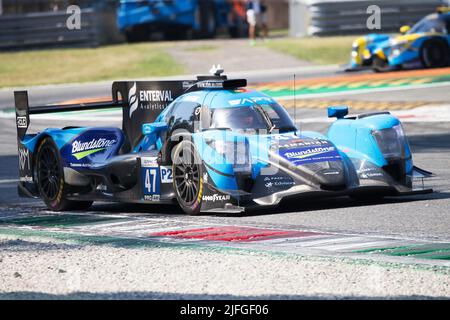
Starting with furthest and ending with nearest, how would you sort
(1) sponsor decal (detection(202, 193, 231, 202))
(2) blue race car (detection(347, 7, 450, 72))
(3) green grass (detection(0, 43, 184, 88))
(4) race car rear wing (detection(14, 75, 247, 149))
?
(3) green grass (detection(0, 43, 184, 88)), (2) blue race car (detection(347, 7, 450, 72)), (4) race car rear wing (detection(14, 75, 247, 149)), (1) sponsor decal (detection(202, 193, 231, 202))

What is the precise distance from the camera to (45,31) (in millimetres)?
36594

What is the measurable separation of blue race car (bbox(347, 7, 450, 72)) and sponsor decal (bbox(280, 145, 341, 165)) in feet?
51.1

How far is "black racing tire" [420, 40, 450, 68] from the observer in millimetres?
25672

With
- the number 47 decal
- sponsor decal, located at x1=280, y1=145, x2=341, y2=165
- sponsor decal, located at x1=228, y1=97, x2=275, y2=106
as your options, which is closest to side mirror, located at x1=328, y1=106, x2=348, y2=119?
sponsor decal, located at x1=228, y1=97, x2=275, y2=106

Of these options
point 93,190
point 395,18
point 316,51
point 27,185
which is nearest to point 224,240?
point 93,190

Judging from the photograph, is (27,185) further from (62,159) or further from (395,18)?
(395,18)

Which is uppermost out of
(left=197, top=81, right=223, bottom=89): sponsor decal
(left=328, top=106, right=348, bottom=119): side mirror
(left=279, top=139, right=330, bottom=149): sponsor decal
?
(left=197, top=81, right=223, bottom=89): sponsor decal

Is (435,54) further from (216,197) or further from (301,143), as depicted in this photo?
(216,197)

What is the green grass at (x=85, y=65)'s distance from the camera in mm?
30766

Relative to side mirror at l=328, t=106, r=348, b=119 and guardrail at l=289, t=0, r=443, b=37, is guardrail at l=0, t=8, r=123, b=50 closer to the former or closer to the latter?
guardrail at l=289, t=0, r=443, b=37

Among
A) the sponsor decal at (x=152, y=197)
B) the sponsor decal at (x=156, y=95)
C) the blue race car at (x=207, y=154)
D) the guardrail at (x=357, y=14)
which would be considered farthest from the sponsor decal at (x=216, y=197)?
the guardrail at (x=357, y=14)

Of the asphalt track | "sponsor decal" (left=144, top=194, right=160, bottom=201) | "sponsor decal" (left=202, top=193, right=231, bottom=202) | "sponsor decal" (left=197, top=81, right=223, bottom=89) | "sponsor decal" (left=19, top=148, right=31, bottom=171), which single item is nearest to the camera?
the asphalt track
